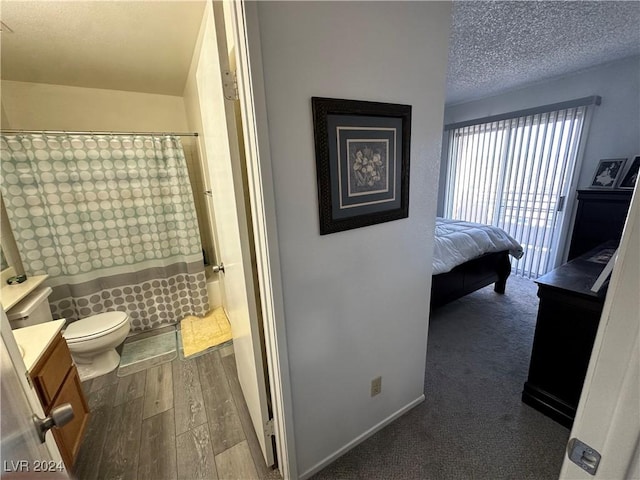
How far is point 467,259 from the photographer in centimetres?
250

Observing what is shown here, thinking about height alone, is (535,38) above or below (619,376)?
above

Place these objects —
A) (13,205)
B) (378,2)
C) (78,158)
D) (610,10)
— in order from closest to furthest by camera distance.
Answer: (378,2) < (610,10) < (13,205) < (78,158)

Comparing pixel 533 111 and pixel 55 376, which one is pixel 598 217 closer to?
pixel 533 111

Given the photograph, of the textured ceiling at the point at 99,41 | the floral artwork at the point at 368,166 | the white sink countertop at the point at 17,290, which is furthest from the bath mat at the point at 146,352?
the textured ceiling at the point at 99,41

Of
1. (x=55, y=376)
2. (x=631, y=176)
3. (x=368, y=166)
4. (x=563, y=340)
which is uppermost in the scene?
(x=368, y=166)

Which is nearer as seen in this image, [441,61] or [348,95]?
[348,95]

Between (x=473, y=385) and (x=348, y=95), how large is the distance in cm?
Result: 199

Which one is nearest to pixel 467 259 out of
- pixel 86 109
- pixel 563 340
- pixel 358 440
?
pixel 563 340

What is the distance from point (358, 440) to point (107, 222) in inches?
103

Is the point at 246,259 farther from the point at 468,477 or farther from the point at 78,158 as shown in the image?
the point at 78,158

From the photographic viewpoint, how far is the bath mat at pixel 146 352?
214cm

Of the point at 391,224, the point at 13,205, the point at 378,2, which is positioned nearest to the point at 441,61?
the point at 378,2

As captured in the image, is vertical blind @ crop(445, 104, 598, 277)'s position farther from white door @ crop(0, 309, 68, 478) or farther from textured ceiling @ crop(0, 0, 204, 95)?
white door @ crop(0, 309, 68, 478)

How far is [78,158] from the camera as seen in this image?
2211 mm
